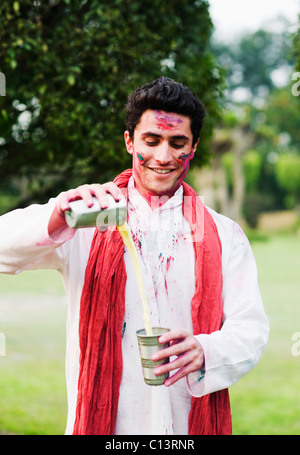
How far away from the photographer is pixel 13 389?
6.81 metres

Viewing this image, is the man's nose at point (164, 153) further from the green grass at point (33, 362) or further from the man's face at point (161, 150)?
the green grass at point (33, 362)

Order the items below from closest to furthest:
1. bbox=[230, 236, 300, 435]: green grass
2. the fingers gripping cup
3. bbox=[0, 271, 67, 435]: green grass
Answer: the fingers gripping cup
bbox=[230, 236, 300, 435]: green grass
bbox=[0, 271, 67, 435]: green grass

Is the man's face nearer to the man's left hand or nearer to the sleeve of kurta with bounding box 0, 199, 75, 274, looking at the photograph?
the sleeve of kurta with bounding box 0, 199, 75, 274

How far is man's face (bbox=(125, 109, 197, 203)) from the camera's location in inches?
87.8

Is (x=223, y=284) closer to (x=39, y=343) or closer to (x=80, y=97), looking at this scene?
(x=80, y=97)

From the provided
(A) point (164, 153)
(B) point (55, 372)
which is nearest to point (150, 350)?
(A) point (164, 153)

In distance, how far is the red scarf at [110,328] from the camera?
6.86 ft

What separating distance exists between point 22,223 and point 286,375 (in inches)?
236

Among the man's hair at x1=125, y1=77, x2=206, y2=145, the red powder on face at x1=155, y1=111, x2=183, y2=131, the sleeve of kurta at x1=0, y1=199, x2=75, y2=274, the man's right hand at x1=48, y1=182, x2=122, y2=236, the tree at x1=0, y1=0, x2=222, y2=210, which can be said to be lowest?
the sleeve of kurta at x1=0, y1=199, x2=75, y2=274

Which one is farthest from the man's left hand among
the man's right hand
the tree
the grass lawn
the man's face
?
the grass lawn

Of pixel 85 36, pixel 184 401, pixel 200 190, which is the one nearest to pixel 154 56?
pixel 85 36

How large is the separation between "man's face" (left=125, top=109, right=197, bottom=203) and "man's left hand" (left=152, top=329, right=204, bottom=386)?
645mm

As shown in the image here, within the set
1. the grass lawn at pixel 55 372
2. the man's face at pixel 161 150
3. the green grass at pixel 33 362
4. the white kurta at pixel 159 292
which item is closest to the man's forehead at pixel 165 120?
the man's face at pixel 161 150

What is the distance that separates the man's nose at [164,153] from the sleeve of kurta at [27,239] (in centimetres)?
46
